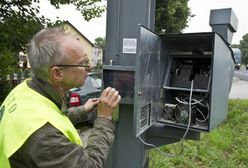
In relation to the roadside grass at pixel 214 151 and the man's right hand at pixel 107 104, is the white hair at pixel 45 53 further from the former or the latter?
the roadside grass at pixel 214 151

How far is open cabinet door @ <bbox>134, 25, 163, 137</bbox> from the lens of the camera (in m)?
2.28

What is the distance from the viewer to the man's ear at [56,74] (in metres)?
1.87

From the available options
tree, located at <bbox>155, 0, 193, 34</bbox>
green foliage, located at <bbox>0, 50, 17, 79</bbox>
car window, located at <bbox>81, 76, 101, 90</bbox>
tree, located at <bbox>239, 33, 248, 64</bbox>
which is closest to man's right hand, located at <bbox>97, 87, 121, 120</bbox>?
green foliage, located at <bbox>0, 50, 17, 79</bbox>

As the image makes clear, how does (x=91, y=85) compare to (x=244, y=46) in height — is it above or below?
below

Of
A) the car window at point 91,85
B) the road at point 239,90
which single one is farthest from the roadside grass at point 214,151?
the road at point 239,90

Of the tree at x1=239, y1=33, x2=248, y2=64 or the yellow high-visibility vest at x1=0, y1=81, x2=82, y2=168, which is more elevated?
the tree at x1=239, y1=33, x2=248, y2=64

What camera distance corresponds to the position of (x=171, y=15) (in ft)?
72.5

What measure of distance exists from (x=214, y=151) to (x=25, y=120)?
5.65m

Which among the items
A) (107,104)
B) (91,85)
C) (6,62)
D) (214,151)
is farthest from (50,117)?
(91,85)

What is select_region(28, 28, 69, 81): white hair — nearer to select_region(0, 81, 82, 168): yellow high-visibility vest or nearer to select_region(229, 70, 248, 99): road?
select_region(0, 81, 82, 168): yellow high-visibility vest

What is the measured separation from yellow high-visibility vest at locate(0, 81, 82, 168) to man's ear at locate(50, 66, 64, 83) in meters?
0.12

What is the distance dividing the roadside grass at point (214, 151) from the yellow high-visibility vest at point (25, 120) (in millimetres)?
4031

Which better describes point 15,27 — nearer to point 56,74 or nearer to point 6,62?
point 6,62

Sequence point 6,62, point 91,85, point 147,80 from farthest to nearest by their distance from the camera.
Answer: point 91,85, point 6,62, point 147,80
